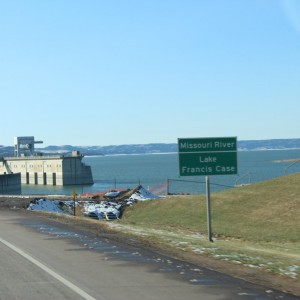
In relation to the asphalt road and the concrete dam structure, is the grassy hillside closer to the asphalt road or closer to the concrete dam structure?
the asphalt road

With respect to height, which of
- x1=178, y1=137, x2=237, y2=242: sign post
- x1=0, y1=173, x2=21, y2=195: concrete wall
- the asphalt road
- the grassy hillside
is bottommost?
x1=0, y1=173, x2=21, y2=195: concrete wall

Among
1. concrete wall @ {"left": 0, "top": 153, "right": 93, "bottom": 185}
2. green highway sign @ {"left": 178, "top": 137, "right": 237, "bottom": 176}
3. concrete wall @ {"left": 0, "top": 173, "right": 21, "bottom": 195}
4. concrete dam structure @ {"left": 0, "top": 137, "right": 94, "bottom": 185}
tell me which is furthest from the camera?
concrete dam structure @ {"left": 0, "top": 137, "right": 94, "bottom": 185}

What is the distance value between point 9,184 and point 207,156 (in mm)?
101666

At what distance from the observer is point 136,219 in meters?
39.0

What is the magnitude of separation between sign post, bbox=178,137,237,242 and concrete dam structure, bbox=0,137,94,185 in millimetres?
137893

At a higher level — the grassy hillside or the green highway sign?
the green highway sign

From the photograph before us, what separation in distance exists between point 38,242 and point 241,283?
8.41m

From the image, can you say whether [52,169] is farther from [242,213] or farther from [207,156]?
[207,156]

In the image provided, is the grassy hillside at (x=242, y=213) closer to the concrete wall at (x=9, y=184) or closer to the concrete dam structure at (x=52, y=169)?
the concrete wall at (x=9, y=184)

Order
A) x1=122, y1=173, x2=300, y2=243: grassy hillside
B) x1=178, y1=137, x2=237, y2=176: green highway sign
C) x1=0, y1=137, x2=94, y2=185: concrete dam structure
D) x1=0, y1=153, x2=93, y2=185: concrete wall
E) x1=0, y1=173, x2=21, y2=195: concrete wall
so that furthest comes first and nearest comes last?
x1=0, y1=137, x2=94, y2=185: concrete dam structure → x1=0, y1=153, x2=93, y2=185: concrete wall → x1=0, y1=173, x2=21, y2=195: concrete wall → x1=122, y1=173, x2=300, y2=243: grassy hillside → x1=178, y1=137, x2=237, y2=176: green highway sign

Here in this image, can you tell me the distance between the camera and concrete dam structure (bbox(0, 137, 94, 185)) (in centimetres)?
16138

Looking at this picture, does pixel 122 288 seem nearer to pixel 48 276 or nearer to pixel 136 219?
pixel 48 276

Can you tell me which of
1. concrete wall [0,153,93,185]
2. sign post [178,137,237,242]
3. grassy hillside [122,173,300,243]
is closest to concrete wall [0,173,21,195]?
concrete wall [0,153,93,185]

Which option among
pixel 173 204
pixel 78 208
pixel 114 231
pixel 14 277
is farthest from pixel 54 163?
pixel 14 277
